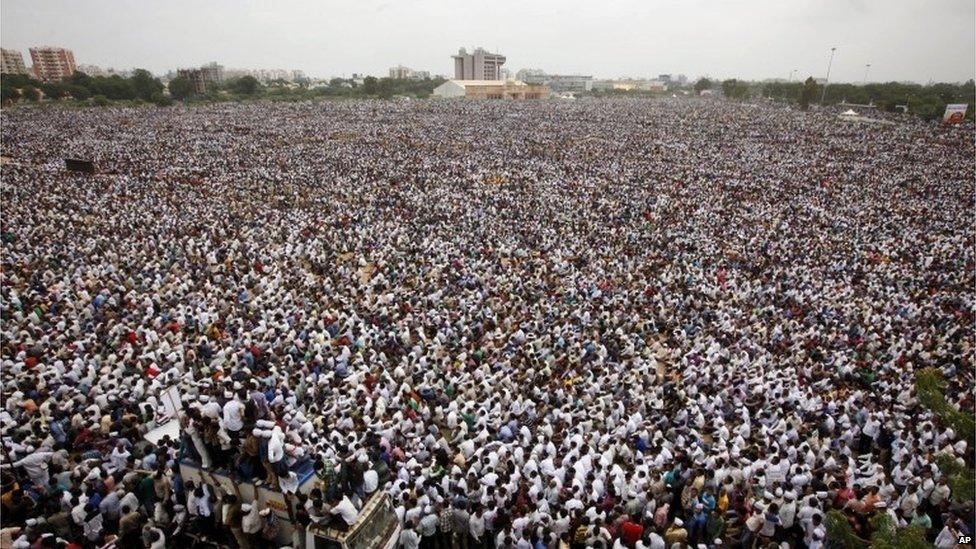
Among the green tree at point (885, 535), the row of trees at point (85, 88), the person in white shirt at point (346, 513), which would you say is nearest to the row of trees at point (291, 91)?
the row of trees at point (85, 88)

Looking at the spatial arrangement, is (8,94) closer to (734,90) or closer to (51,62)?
(51,62)

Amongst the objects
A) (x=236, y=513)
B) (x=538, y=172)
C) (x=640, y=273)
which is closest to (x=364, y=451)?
(x=236, y=513)

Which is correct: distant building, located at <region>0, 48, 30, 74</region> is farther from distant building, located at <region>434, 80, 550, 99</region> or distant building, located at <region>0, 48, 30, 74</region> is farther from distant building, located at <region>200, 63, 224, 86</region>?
distant building, located at <region>434, 80, 550, 99</region>

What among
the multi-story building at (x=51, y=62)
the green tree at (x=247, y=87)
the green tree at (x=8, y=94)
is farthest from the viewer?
the multi-story building at (x=51, y=62)

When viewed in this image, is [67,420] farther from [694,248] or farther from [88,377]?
[694,248]

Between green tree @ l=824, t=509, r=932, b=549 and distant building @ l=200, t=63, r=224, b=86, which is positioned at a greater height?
distant building @ l=200, t=63, r=224, b=86

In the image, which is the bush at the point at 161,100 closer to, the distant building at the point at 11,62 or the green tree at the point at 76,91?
the green tree at the point at 76,91

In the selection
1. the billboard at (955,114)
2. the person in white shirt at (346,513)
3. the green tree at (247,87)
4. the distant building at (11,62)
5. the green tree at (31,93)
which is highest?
the distant building at (11,62)

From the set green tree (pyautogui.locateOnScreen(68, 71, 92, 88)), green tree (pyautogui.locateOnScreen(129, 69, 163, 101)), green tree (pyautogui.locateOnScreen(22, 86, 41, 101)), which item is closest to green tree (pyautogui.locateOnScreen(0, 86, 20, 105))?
green tree (pyautogui.locateOnScreen(22, 86, 41, 101))
